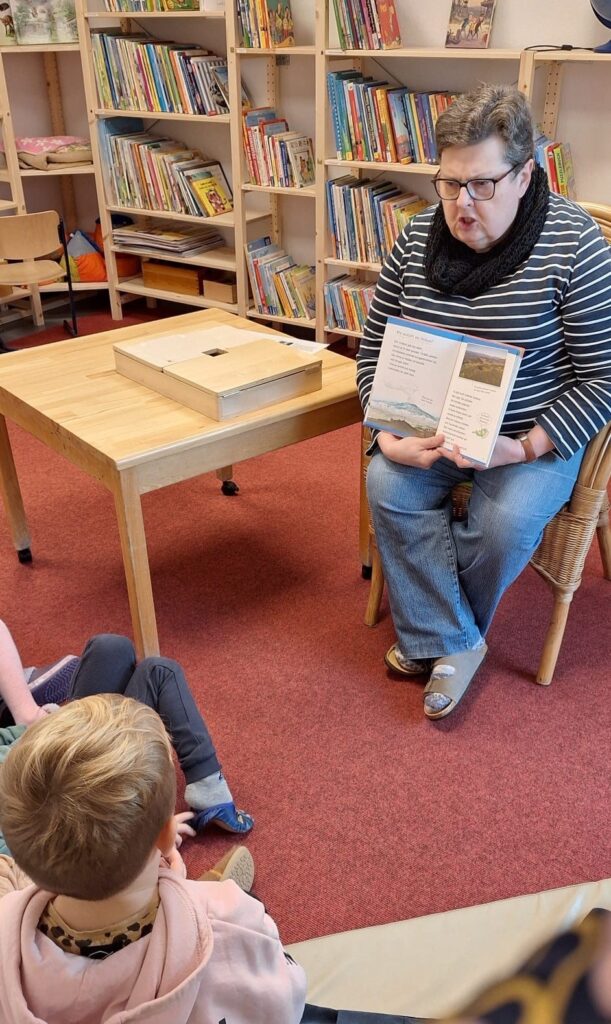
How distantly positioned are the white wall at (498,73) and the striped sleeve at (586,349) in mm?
1620

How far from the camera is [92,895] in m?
0.84

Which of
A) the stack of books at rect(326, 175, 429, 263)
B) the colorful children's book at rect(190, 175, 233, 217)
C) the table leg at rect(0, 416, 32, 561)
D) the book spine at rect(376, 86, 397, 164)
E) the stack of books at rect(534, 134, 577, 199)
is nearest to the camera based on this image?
the table leg at rect(0, 416, 32, 561)

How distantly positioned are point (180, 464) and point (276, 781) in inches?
25.8

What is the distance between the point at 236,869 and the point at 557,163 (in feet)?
8.41

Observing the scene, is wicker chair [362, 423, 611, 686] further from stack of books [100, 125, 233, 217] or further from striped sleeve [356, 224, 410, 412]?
stack of books [100, 125, 233, 217]

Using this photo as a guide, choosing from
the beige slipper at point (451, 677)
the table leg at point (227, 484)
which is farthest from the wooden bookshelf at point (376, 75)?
the beige slipper at point (451, 677)

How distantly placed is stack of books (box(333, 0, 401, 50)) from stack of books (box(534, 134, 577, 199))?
0.68 m

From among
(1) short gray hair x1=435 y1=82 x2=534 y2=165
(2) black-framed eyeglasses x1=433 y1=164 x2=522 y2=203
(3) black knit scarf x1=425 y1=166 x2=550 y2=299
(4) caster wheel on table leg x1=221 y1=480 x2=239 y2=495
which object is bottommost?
(4) caster wheel on table leg x1=221 y1=480 x2=239 y2=495

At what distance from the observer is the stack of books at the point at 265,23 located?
11.5 feet

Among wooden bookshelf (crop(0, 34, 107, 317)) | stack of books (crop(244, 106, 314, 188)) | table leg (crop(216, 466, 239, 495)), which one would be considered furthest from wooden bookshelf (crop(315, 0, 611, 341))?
wooden bookshelf (crop(0, 34, 107, 317))

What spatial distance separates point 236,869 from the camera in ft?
4.95

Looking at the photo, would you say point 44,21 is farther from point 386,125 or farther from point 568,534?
point 568,534

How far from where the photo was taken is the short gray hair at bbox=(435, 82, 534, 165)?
66.1 inches

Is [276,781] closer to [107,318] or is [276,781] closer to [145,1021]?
[145,1021]
